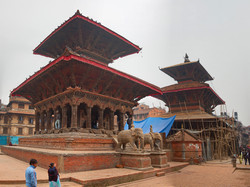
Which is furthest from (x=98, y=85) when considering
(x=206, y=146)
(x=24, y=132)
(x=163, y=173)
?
(x=24, y=132)

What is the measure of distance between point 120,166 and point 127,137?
5.20ft

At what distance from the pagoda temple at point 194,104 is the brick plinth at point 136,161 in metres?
13.0

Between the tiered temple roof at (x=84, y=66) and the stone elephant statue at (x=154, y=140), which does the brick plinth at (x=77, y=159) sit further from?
the tiered temple roof at (x=84, y=66)

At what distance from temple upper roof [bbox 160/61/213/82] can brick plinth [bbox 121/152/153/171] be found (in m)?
21.1

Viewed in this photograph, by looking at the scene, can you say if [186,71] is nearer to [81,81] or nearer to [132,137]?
[81,81]

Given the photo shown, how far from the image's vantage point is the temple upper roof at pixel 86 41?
14620 millimetres

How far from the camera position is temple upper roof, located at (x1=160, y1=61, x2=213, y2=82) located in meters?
29.3

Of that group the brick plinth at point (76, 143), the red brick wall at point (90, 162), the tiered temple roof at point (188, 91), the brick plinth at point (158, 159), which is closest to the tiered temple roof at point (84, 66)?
the brick plinth at point (76, 143)

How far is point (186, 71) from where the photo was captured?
30000 millimetres

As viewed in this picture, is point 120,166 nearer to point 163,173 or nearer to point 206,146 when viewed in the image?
point 163,173

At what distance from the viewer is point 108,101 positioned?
1555 centimetres

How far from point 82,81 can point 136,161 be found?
6.07 meters

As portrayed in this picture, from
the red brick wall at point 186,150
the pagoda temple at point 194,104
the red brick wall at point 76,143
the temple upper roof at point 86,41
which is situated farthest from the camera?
the pagoda temple at point 194,104

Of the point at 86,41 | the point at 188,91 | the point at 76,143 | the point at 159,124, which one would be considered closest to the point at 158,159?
the point at 76,143
